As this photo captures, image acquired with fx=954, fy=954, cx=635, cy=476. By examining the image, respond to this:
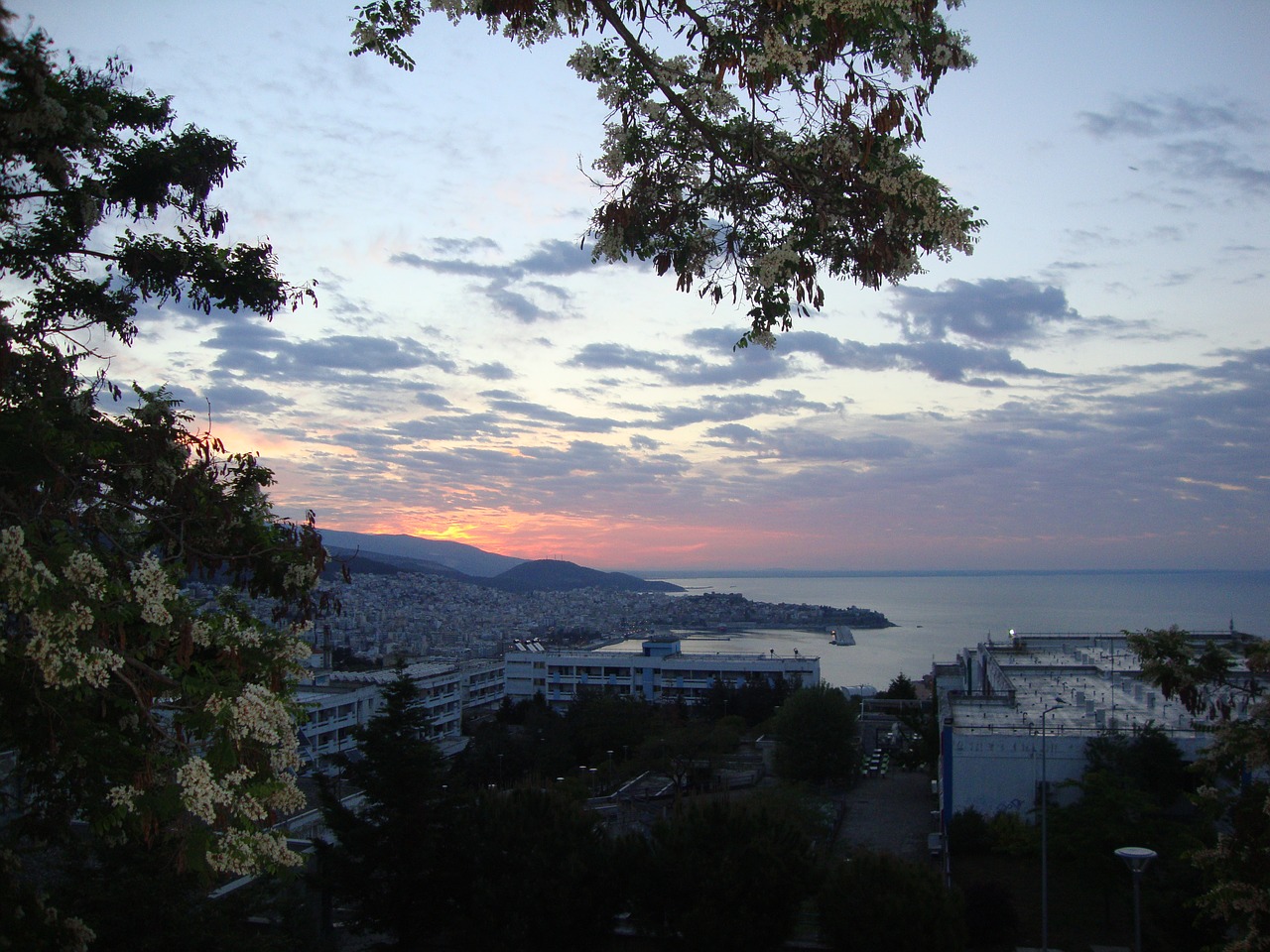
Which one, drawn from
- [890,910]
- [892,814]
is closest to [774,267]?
[890,910]

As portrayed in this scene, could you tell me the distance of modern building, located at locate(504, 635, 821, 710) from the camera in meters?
47.3

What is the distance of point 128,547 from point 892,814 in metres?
20.9

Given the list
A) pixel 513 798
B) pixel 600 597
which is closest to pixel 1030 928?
pixel 513 798

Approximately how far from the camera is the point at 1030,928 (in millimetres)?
13680

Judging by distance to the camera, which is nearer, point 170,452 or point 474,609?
point 170,452

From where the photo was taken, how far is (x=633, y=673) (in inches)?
1905

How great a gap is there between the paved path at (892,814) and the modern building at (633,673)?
19.5 metres

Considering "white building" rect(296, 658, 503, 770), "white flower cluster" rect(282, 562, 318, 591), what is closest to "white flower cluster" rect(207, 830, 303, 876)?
"white flower cluster" rect(282, 562, 318, 591)

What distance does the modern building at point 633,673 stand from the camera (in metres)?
47.3

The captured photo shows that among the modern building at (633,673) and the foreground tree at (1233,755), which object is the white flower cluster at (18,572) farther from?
the modern building at (633,673)

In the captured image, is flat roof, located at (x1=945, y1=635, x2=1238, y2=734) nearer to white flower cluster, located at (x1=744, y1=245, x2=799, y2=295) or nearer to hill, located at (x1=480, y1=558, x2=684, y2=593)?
white flower cluster, located at (x1=744, y1=245, x2=799, y2=295)

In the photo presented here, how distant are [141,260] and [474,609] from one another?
90699 millimetres

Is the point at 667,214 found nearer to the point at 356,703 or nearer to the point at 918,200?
the point at 918,200

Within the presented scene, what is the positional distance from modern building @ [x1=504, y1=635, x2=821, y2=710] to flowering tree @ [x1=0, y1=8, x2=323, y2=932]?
42326mm
